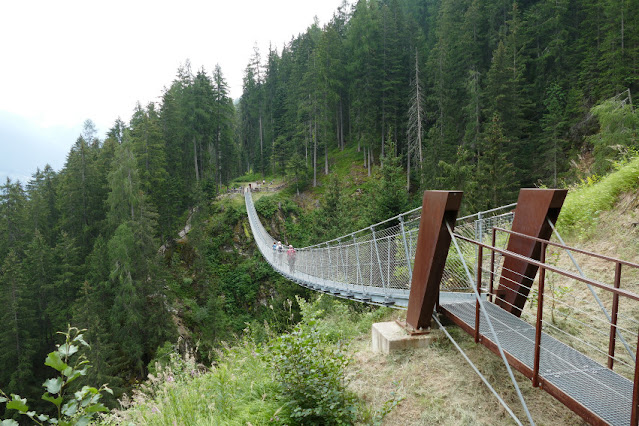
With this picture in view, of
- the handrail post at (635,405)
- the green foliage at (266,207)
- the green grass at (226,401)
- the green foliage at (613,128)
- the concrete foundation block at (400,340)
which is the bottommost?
the green foliage at (266,207)

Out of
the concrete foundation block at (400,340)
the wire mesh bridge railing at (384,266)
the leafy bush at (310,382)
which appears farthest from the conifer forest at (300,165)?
the leafy bush at (310,382)

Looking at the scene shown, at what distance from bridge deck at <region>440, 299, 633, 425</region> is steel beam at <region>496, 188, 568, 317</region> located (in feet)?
1.16

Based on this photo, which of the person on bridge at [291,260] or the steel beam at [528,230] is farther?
the person on bridge at [291,260]

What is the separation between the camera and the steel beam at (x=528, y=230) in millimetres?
2769

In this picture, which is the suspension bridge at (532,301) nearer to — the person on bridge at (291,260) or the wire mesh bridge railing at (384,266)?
the wire mesh bridge railing at (384,266)

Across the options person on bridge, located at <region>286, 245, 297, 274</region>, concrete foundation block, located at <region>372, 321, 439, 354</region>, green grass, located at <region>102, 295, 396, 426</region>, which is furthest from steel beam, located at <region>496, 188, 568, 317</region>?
person on bridge, located at <region>286, 245, 297, 274</region>

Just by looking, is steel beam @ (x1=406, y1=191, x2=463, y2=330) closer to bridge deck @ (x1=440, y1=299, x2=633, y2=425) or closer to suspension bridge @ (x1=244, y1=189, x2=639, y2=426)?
suspension bridge @ (x1=244, y1=189, x2=639, y2=426)

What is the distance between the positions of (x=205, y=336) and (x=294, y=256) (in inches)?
364

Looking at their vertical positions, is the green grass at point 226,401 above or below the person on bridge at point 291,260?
above

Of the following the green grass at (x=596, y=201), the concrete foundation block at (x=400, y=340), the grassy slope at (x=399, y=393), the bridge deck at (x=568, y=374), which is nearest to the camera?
the bridge deck at (x=568, y=374)

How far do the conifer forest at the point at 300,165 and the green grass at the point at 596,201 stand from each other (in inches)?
161

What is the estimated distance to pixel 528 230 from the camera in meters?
2.92

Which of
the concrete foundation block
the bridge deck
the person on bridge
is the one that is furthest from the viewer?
the person on bridge

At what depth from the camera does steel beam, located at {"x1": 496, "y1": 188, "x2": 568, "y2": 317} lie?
9.08ft
